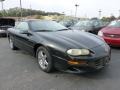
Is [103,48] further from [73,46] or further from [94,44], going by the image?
[73,46]

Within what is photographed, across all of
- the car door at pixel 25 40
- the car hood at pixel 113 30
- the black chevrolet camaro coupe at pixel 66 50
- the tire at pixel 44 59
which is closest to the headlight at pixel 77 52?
the black chevrolet camaro coupe at pixel 66 50

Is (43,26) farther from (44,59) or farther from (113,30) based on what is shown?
(113,30)

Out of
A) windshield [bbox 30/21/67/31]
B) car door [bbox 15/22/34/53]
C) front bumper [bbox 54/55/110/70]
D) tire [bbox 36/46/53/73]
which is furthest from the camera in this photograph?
windshield [bbox 30/21/67/31]

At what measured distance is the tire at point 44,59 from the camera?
421cm

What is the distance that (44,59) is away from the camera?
4.48 m

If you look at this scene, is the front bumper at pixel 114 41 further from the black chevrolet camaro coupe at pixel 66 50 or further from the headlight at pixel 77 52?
the headlight at pixel 77 52

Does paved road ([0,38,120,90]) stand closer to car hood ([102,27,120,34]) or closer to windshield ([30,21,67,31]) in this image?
windshield ([30,21,67,31])

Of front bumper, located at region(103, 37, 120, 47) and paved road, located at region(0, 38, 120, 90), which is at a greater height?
front bumper, located at region(103, 37, 120, 47)

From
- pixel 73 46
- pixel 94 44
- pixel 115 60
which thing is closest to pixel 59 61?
pixel 73 46

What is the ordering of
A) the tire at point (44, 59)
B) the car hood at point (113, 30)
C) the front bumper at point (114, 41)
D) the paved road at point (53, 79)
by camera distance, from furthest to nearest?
the car hood at point (113, 30) < the front bumper at point (114, 41) < the tire at point (44, 59) < the paved road at point (53, 79)

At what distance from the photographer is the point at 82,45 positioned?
160 inches

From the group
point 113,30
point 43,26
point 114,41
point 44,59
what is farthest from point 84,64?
point 113,30

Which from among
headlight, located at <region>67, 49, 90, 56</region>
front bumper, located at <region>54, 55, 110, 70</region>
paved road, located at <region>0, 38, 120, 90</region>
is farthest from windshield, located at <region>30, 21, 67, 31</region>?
headlight, located at <region>67, 49, 90, 56</region>

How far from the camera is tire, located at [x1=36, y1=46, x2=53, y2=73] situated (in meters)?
4.21
